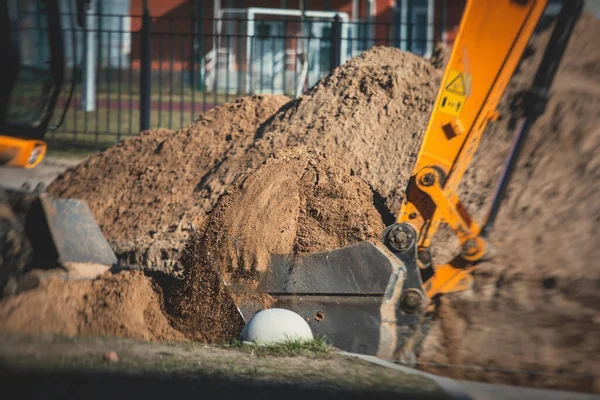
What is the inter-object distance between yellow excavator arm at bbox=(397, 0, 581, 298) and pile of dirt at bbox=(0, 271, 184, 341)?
6.65ft

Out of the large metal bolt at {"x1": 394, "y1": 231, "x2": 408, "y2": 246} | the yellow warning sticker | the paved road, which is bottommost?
the paved road

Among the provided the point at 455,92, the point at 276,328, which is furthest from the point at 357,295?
the point at 455,92

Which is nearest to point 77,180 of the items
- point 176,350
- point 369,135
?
point 369,135

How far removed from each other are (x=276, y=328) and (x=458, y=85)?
1.98 metres

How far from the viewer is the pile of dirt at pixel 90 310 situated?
17.9 feet

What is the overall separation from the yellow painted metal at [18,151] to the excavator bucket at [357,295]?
75.7 inches

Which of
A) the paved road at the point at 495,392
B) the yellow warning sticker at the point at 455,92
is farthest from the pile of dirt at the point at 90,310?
the yellow warning sticker at the point at 455,92

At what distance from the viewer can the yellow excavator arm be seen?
4.89 metres

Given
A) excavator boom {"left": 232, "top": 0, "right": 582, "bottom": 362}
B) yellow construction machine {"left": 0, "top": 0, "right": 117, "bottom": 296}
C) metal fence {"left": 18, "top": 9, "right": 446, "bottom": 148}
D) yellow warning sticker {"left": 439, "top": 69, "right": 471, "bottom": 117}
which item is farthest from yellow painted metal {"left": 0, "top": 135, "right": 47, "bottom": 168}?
yellow warning sticker {"left": 439, "top": 69, "right": 471, "bottom": 117}

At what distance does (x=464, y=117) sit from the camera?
506 cm

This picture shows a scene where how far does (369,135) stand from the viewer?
7.71 meters

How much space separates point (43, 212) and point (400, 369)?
3477 millimetres

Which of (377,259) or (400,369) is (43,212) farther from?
(400,369)

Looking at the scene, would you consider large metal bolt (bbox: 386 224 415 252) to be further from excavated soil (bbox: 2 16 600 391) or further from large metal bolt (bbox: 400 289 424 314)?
excavated soil (bbox: 2 16 600 391)
